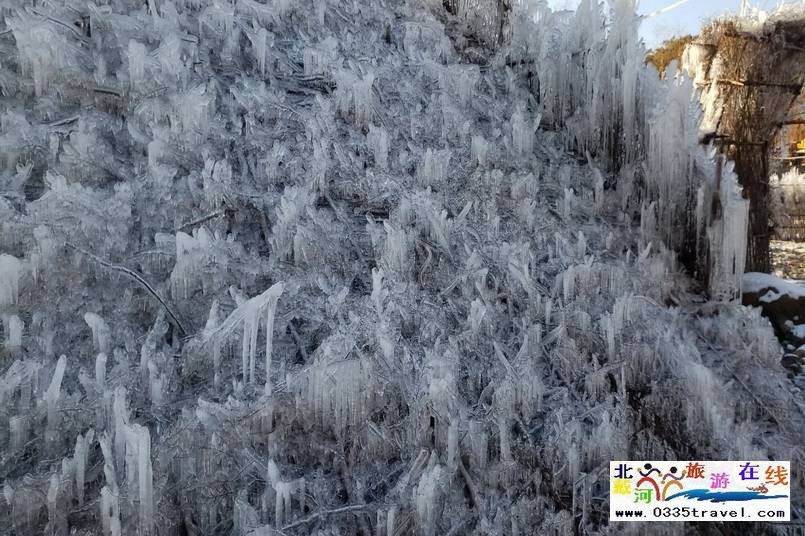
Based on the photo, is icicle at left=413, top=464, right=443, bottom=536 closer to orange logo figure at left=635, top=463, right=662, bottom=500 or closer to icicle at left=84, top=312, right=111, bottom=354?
orange logo figure at left=635, top=463, right=662, bottom=500

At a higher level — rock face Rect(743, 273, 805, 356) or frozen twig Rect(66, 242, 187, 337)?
frozen twig Rect(66, 242, 187, 337)

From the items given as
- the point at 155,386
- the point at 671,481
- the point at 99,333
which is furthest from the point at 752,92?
the point at 99,333

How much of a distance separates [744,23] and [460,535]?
8455 mm

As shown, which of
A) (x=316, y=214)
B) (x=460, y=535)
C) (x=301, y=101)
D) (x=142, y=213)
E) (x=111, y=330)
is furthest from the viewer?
(x=301, y=101)

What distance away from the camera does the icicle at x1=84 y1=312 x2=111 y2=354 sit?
11.5ft

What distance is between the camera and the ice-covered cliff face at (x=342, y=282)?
3311 millimetres

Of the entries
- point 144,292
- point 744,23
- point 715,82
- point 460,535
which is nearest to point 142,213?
point 144,292

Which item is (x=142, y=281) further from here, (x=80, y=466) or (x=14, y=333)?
(x=80, y=466)

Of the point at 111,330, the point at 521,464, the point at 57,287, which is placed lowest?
the point at 521,464

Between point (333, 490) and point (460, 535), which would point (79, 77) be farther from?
point (460, 535)

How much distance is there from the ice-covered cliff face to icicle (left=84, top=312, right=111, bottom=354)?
2 centimetres

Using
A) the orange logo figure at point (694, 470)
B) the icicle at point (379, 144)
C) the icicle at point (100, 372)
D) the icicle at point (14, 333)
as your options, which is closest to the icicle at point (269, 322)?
the icicle at point (100, 372)

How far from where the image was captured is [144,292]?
3.90m

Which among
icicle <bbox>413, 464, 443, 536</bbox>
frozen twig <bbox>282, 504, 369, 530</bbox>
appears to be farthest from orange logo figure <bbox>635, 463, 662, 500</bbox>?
frozen twig <bbox>282, 504, 369, 530</bbox>
